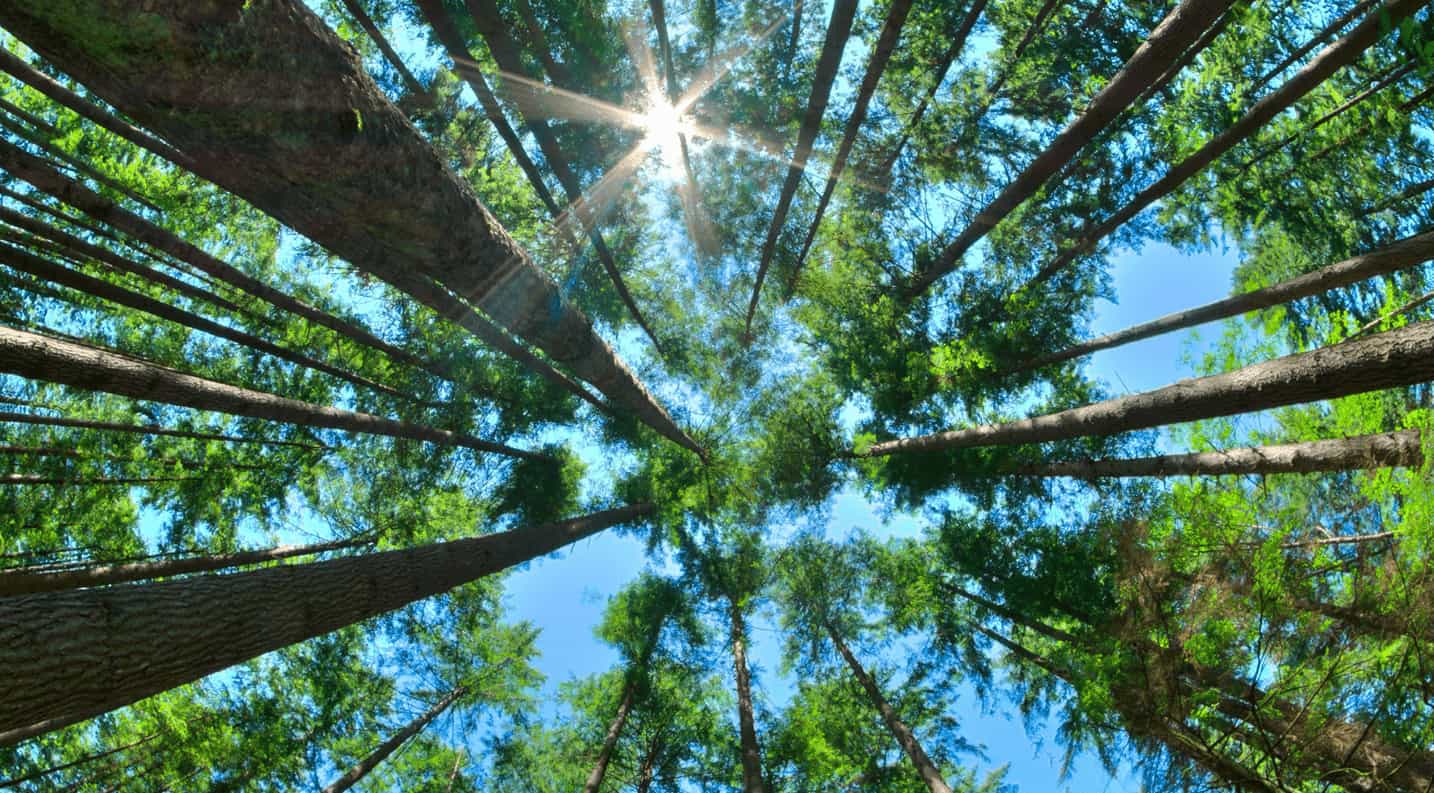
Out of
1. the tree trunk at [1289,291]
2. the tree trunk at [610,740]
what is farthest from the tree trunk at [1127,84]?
the tree trunk at [610,740]

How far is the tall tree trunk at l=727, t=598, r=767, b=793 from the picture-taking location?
29.0 ft

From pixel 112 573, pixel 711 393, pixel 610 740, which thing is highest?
pixel 711 393

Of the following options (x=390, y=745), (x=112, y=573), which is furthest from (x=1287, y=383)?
(x=390, y=745)

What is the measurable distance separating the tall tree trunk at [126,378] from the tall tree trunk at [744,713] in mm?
7418

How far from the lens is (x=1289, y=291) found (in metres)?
6.57

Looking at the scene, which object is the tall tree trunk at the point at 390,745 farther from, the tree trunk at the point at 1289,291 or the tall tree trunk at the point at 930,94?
the tree trunk at the point at 1289,291

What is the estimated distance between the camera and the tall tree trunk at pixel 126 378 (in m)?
4.07

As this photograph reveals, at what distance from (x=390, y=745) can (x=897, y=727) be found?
809 cm

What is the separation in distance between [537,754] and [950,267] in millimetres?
11785

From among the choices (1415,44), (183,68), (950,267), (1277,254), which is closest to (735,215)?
(950,267)

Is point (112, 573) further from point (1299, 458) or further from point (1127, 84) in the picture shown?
point (1299, 458)

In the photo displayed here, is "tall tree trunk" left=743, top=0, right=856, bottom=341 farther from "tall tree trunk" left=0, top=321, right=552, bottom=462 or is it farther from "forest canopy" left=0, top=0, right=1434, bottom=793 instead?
"tall tree trunk" left=0, top=321, right=552, bottom=462

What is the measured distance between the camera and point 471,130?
386 inches

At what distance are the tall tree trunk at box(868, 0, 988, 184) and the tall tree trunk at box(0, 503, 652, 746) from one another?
842 cm
